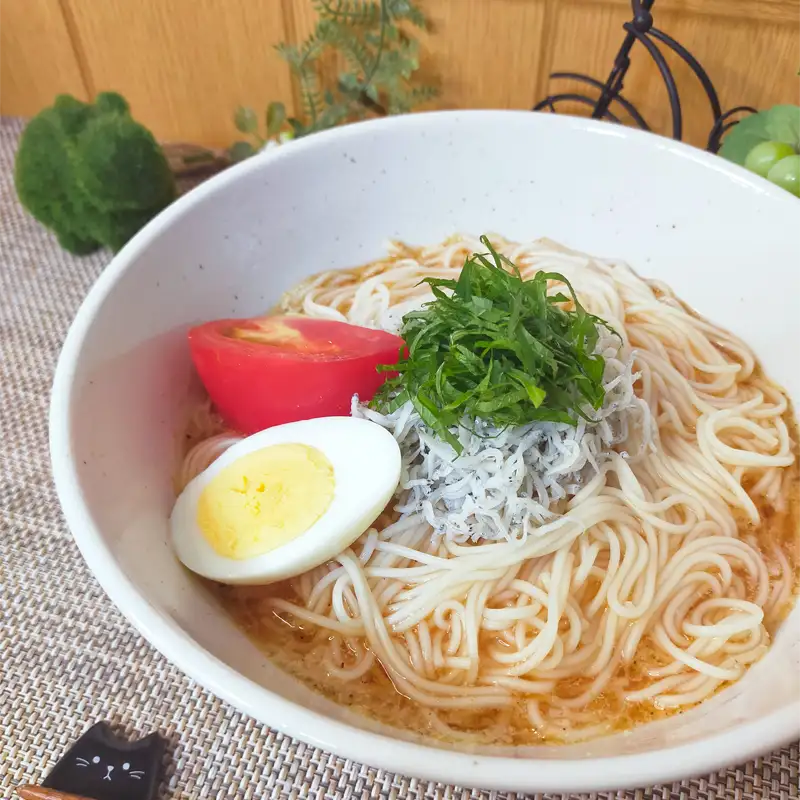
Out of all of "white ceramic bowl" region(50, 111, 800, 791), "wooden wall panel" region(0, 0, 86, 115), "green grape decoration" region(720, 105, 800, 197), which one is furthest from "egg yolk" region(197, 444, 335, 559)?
"wooden wall panel" region(0, 0, 86, 115)

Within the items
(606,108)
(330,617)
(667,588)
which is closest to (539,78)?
(606,108)

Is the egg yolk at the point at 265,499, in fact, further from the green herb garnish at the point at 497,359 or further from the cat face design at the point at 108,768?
the cat face design at the point at 108,768

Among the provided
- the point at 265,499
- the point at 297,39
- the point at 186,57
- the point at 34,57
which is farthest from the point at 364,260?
the point at 34,57

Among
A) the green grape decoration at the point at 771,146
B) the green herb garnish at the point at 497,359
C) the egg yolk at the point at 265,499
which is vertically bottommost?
the egg yolk at the point at 265,499

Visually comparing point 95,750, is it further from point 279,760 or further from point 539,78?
point 539,78

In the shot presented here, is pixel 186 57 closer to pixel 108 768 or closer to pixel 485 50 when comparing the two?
pixel 485 50

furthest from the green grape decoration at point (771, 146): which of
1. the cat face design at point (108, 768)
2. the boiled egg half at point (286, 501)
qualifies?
the cat face design at point (108, 768)
